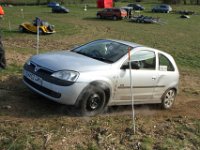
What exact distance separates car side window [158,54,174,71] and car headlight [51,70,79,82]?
8.74 feet

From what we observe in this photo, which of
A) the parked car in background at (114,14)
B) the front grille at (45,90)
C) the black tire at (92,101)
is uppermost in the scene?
the front grille at (45,90)

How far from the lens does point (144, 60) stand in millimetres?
9469

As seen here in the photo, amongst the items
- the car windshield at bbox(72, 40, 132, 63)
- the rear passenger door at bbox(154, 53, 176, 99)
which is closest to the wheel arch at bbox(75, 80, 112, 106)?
the car windshield at bbox(72, 40, 132, 63)

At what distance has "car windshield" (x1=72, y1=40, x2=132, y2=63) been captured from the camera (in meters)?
8.99

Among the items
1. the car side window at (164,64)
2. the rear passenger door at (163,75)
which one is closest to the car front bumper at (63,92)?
the rear passenger door at (163,75)

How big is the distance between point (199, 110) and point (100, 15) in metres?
41.8

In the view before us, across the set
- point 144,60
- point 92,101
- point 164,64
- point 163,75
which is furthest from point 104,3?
point 92,101

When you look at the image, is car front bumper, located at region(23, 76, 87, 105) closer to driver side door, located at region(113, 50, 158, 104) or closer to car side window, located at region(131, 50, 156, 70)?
driver side door, located at region(113, 50, 158, 104)

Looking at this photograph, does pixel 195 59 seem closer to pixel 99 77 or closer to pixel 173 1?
pixel 99 77

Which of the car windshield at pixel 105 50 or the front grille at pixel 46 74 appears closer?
the front grille at pixel 46 74

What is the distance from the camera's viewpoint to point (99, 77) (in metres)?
8.27

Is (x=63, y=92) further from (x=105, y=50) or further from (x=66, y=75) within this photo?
(x=105, y=50)

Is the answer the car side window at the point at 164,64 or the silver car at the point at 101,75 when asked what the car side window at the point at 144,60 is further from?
the car side window at the point at 164,64

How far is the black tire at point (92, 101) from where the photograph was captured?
812cm
